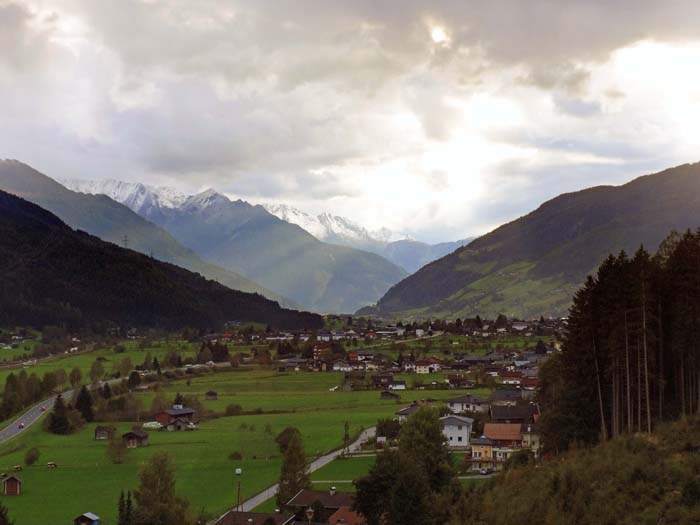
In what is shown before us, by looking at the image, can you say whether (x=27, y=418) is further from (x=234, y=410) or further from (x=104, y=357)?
(x=104, y=357)

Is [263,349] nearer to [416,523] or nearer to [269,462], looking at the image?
[269,462]

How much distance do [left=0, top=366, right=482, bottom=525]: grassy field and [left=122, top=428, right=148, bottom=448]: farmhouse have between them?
153 cm

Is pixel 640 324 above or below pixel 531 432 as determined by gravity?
above

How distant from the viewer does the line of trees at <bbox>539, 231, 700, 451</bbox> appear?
44.3m

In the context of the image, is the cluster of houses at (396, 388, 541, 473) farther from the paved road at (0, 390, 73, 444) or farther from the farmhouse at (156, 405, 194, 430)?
the paved road at (0, 390, 73, 444)

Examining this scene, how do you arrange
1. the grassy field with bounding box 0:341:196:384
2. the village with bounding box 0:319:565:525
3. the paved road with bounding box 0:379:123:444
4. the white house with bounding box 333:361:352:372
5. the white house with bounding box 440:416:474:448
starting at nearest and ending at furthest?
1. the village with bounding box 0:319:565:525
2. the white house with bounding box 440:416:474:448
3. the paved road with bounding box 0:379:123:444
4. the grassy field with bounding box 0:341:196:384
5. the white house with bounding box 333:361:352:372

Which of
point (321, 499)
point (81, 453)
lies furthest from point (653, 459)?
point (81, 453)

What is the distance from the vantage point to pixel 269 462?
72875 mm

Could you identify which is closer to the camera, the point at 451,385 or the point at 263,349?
the point at 451,385

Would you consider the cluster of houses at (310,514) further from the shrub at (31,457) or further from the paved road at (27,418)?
the paved road at (27,418)

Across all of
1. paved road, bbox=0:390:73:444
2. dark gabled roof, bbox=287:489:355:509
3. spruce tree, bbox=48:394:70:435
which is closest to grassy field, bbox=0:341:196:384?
paved road, bbox=0:390:73:444

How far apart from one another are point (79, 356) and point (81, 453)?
92.2 m

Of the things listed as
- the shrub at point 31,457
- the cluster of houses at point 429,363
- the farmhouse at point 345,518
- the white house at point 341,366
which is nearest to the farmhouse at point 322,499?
the farmhouse at point 345,518

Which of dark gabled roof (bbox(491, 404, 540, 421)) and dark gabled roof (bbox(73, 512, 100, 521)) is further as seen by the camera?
dark gabled roof (bbox(491, 404, 540, 421))
